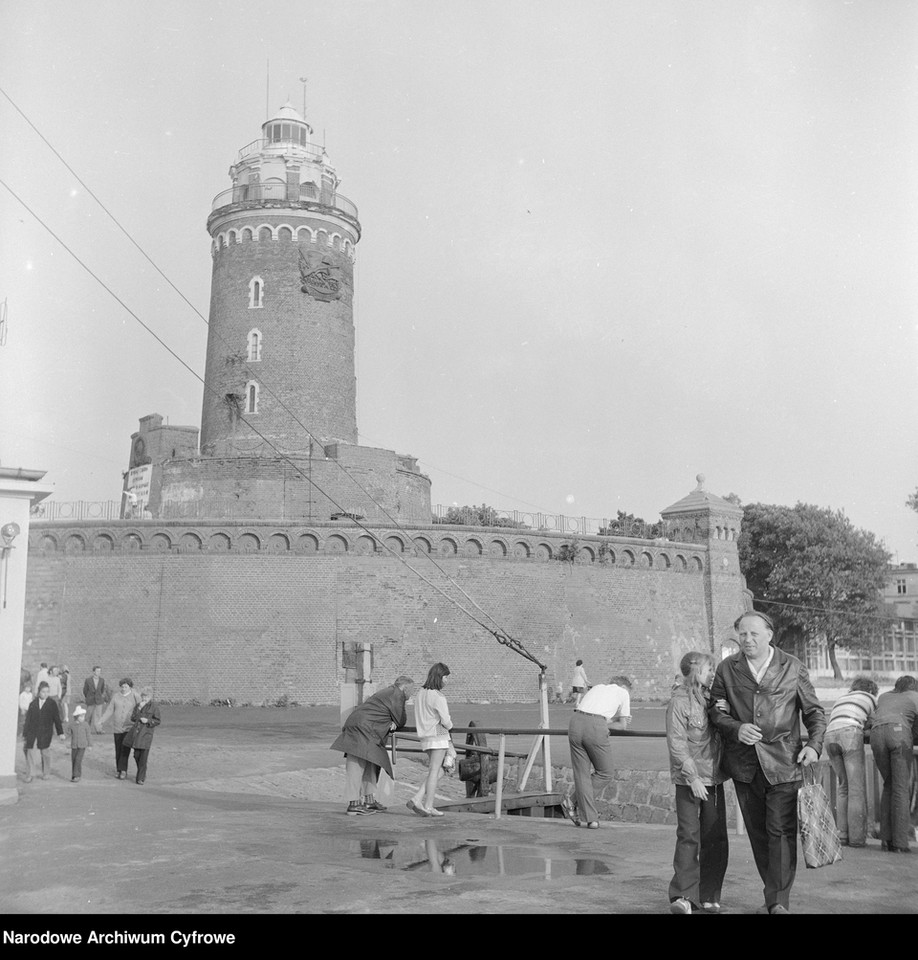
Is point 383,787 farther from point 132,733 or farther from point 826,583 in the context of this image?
point 826,583

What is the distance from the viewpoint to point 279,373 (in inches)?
1405

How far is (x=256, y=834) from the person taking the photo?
805 centimetres

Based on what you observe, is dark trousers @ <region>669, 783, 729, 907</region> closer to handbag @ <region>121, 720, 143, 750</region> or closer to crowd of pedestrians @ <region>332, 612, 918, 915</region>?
crowd of pedestrians @ <region>332, 612, 918, 915</region>

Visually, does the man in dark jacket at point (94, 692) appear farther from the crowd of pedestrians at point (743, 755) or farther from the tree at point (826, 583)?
the tree at point (826, 583)

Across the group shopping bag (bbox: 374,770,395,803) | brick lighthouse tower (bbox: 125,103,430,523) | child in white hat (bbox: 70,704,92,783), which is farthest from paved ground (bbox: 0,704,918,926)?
brick lighthouse tower (bbox: 125,103,430,523)

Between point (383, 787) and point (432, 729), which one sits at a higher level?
point (432, 729)

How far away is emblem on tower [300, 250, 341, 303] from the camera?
36.5 metres

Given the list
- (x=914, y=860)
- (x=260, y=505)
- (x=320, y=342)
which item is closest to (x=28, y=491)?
(x=914, y=860)

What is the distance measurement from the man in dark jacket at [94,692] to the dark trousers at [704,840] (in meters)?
15.6

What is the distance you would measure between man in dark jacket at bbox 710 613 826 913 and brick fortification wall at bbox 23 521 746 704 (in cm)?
2473

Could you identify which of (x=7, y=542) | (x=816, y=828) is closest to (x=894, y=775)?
(x=816, y=828)

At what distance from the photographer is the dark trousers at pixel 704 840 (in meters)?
5.44

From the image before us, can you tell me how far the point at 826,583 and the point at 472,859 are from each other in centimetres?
4766

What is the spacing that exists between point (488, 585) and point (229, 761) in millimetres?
17515
